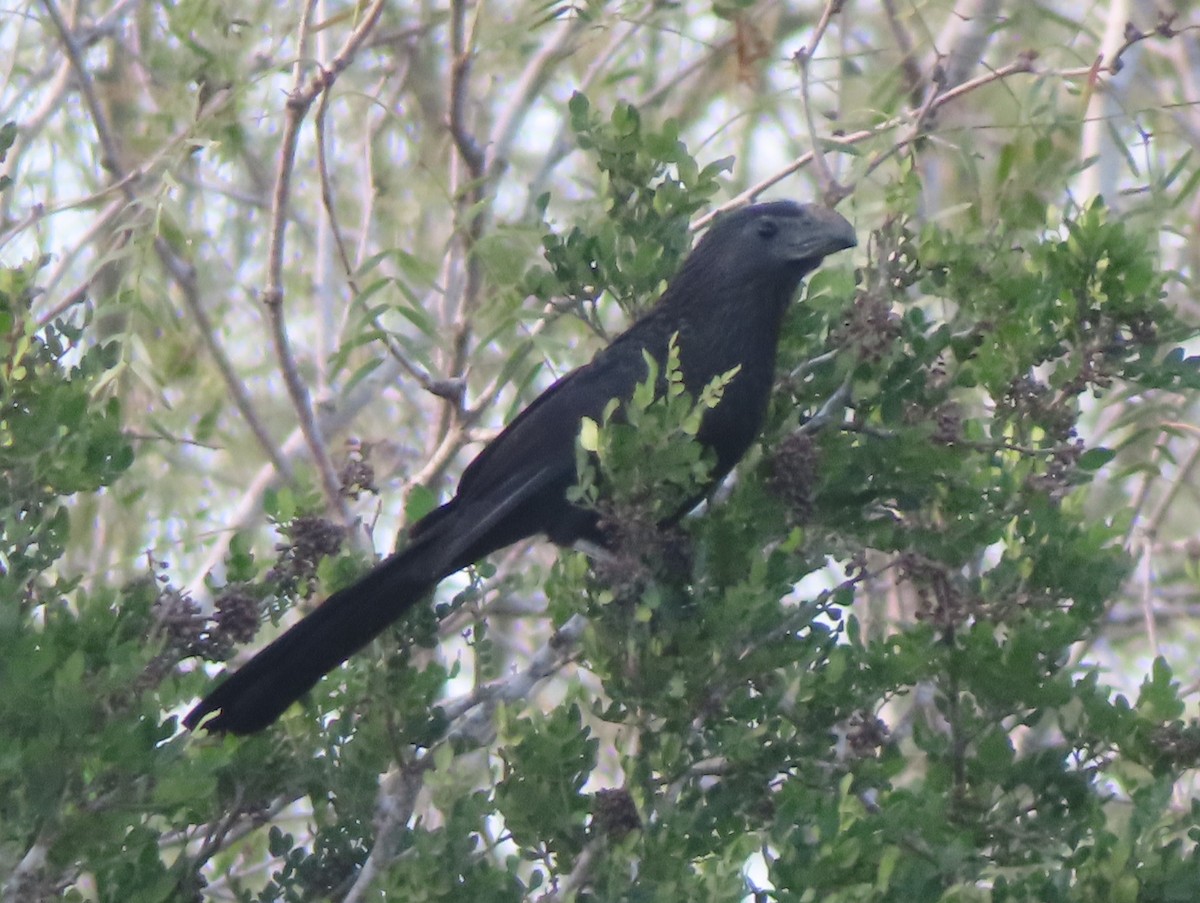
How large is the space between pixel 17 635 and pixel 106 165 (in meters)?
2.16

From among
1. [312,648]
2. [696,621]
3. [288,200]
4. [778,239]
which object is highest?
[288,200]

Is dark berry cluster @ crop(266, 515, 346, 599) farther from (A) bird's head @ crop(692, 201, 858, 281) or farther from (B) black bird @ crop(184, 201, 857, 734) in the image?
(A) bird's head @ crop(692, 201, 858, 281)

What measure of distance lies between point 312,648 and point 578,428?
687mm

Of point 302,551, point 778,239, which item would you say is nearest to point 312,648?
point 302,551

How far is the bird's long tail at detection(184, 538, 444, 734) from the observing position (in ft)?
9.64

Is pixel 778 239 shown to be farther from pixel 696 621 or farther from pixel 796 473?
pixel 696 621

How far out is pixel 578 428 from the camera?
133 inches

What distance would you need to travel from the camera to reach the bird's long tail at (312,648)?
2938mm

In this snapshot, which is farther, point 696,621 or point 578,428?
point 578,428


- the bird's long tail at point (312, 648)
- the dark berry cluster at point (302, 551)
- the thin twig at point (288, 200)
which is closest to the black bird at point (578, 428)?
the bird's long tail at point (312, 648)

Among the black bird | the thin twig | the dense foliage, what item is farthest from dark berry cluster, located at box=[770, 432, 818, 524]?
the thin twig

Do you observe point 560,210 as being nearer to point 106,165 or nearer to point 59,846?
point 106,165

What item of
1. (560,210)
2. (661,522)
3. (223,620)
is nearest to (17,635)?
(223,620)

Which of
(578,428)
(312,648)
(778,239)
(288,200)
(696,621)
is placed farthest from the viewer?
(288,200)
